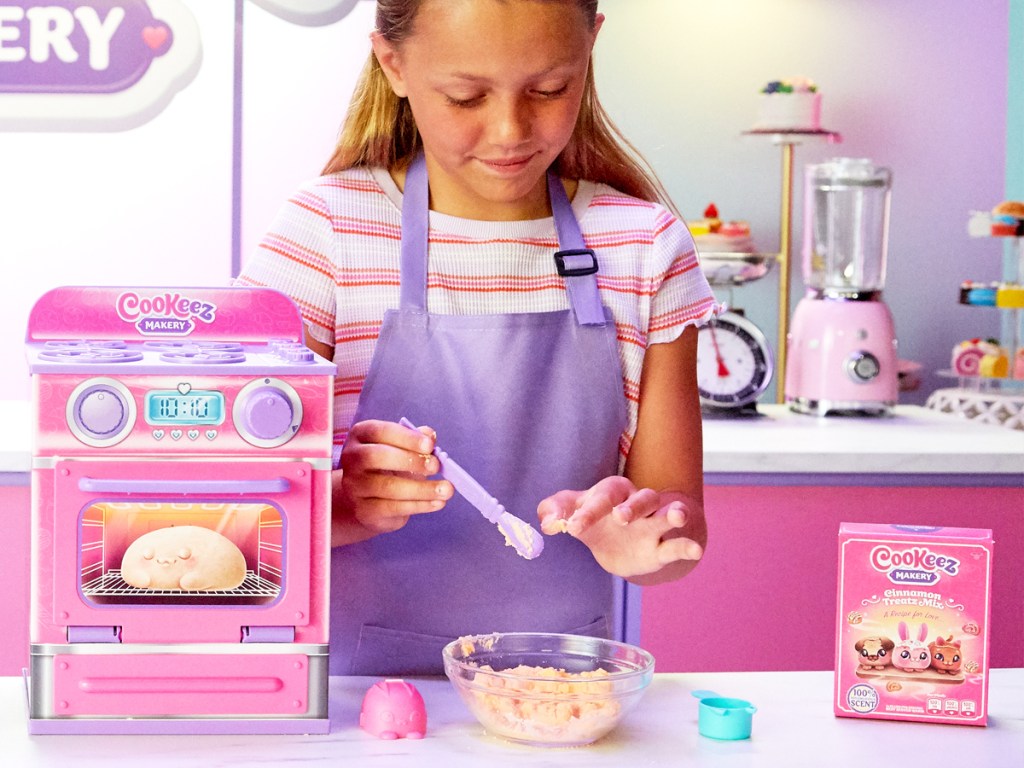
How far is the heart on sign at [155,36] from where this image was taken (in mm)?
3143

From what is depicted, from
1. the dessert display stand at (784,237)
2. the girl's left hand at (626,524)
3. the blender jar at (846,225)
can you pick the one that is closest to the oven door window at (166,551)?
the girl's left hand at (626,524)

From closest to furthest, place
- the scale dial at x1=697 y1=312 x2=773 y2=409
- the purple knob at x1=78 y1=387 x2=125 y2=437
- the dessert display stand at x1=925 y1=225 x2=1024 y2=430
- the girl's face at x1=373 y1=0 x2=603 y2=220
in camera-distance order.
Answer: the purple knob at x1=78 y1=387 x2=125 y2=437, the girl's face at x1=373 y1=0 x2=603 y2=220, the scale dial at x1=697 y1=312 x2=773 y2=409, the dessert display stand at x1=925 y1=225 x2=1024 y2=430

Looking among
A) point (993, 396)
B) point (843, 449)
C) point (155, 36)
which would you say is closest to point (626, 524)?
point (843, 449)

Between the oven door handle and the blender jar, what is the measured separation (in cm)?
210

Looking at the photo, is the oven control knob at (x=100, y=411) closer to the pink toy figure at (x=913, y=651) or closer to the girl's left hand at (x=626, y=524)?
the girl's left hand at (x=626, y=524)

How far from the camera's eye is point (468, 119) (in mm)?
1253

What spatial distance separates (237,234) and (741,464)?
4.59 feet

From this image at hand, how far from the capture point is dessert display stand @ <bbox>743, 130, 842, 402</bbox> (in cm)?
347

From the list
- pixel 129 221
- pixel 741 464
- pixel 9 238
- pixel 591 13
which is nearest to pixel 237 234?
pixel 129 221

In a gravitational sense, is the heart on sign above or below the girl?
above

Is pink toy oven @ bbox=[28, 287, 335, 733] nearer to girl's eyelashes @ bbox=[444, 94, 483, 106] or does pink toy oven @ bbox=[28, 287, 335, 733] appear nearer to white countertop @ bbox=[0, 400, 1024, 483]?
girl's eyelashes @ bbox=[444, 94, 483, 106]

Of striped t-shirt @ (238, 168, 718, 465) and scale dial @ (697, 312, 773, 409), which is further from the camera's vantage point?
scale dial @ (697, 312, 773, 409)

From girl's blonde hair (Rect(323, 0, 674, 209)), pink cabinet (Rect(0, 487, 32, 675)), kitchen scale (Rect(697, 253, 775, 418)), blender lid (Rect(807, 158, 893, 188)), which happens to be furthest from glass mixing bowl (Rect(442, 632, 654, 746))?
blender lid (Rect(807, 158, 893, 188))

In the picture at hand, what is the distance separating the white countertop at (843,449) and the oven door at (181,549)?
3.95ft
